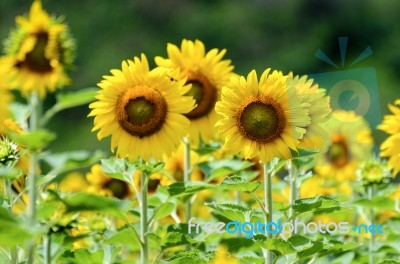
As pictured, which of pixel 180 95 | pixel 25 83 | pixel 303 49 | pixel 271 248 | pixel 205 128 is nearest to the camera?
pixel 271 248

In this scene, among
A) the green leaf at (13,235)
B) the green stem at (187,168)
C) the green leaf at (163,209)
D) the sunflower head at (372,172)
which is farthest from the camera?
the sunflower head at (372,172)

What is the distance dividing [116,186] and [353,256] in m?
0.90

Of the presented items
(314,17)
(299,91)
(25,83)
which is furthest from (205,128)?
(314,17)

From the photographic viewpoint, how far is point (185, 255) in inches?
90.3

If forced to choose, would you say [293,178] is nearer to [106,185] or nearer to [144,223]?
[144,223]

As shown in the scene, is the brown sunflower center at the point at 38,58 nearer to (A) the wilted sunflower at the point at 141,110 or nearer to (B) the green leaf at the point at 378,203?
(A) the wilted sunflower at the point at 141,110

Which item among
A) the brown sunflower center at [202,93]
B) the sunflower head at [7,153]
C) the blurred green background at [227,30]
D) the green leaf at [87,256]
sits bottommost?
the green leaf at [87,256]

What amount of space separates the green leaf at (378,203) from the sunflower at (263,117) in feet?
1.27

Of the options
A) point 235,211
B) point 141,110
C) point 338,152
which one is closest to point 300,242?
point 235,211

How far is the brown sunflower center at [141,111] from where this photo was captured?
2.54m

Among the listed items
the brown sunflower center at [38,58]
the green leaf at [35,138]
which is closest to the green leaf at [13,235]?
the green leaf at [35,138]

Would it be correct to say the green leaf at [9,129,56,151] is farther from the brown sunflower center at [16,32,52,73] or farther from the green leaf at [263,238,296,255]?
the brown sunflower center at [16,32,52,73]

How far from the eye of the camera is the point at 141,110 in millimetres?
2549

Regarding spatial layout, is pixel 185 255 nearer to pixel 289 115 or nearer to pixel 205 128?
pixel 289 115
